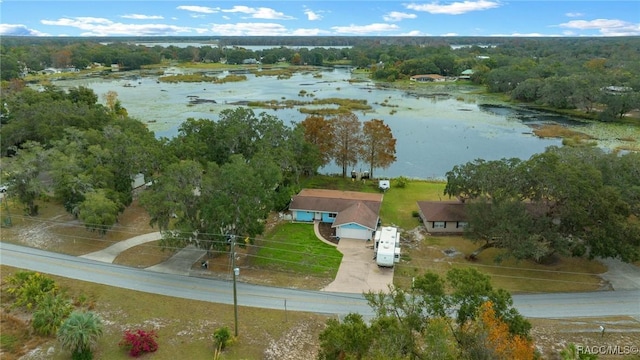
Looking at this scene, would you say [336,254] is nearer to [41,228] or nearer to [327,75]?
[41,228]

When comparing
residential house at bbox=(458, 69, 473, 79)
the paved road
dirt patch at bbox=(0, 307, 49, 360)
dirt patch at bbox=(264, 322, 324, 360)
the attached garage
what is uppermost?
residential house at bbox=(458, 69, 473, 79)

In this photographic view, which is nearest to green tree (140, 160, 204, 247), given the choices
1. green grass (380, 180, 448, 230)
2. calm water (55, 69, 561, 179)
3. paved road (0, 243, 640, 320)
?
paved road (0, 243, 640, 320)

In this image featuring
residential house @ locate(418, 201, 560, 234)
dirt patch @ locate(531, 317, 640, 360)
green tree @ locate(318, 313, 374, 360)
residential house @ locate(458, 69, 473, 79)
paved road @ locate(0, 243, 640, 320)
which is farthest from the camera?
residential house @ locate(458, 69, 473, 79)

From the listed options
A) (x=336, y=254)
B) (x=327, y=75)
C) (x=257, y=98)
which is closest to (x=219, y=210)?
(x=336, y=254)

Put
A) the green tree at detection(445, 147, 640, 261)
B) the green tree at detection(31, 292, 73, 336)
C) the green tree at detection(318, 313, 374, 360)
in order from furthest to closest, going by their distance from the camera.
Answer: the green tree at detection(445, 147, 640, 261), the green tree at detection(31, 292, 73, 336), the green tree at detection(318, 313, 374, 360)

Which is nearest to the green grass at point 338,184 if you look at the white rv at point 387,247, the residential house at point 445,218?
the residential house at point 445,218

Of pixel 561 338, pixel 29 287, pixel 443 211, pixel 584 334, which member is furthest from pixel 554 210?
pixel 29 287

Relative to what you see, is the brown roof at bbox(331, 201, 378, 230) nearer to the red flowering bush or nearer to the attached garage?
the attached garage
